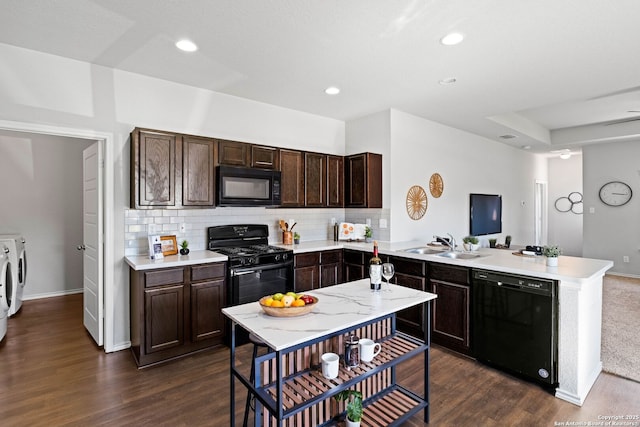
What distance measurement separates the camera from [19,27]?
8.23 ft

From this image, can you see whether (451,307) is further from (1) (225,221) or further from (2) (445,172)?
(2) (445,172)

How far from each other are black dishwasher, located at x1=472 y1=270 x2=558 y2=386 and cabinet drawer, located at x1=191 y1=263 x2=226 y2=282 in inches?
94.5

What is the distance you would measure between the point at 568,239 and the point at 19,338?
1128 centimetres

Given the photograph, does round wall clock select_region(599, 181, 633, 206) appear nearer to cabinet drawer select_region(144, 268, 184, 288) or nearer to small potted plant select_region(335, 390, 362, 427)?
small potted plant select_region(335, 390, 362, 427)

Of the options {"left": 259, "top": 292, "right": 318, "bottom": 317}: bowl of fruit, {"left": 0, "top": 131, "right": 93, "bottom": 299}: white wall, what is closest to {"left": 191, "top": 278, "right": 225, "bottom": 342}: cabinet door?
{"left": 259, "top": 292, "right": 318, "bottom": 317}: bowl of fruit

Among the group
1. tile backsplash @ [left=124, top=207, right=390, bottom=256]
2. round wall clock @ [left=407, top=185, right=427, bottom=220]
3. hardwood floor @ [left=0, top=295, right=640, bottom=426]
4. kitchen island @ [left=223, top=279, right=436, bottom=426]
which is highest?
round wall clock @ [left=407, top=185, right=427, bottom=220]

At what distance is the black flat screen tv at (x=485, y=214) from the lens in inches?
237

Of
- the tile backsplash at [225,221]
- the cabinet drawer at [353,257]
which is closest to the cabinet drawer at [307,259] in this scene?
the cabinet drawer at [353,257]

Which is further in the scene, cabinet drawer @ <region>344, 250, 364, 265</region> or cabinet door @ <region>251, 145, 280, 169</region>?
cabinet drawer @ <region>344, 250, 364, 265</region>

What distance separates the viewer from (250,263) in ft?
11.3

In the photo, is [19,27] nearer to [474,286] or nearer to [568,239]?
[474,286]

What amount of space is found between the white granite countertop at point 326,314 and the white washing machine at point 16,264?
3.80 m

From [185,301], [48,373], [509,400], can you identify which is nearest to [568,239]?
[509,400]

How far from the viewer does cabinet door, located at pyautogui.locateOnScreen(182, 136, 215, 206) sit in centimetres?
339
